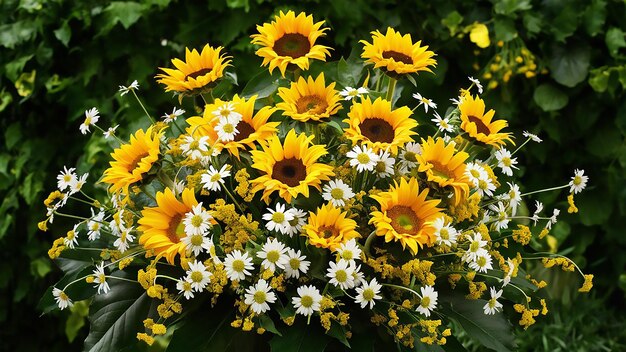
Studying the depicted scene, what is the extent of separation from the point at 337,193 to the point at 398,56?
245 mm

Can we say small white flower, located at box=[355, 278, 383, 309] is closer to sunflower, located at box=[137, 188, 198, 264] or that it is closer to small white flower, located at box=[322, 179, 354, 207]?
small white flower, located at box=[322, 179, 354, 207]

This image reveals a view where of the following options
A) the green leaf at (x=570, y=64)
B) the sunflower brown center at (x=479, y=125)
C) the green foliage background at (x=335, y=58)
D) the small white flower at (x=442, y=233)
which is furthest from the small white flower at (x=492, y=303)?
the green leaf at (x=570, y=64)

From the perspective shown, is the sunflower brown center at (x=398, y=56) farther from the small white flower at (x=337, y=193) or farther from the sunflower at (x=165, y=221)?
the sunflower at (x=165, y=221)

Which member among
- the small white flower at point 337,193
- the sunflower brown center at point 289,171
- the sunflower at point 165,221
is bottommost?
the sunflower at point 165,221

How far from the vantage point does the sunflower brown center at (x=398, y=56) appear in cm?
107

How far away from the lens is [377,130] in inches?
39.7

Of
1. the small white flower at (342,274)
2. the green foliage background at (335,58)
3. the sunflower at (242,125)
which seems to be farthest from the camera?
the green foliage background at (335,58)

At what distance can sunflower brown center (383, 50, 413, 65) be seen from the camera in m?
1.07

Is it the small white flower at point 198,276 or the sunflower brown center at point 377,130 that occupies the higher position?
the sunflower brown center at point 377,130

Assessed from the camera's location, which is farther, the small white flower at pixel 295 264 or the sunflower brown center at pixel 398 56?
the sunflower brown center at pixel 398 56

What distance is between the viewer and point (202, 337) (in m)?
1.00

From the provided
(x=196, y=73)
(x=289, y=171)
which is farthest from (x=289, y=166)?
(x=196, y=73)

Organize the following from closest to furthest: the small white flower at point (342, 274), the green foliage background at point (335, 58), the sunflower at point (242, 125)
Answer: the small white flower at point (342, 274)
the sunflower at point (242, 125)
the green foliage background at point (335, 58)

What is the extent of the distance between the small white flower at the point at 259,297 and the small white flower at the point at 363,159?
0.62ft
